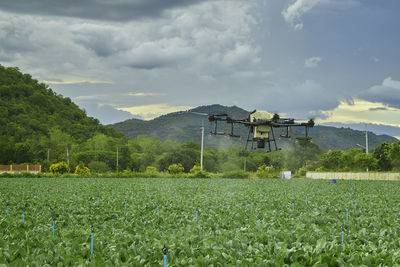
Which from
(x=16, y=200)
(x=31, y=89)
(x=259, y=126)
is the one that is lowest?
(x=16, y=200)

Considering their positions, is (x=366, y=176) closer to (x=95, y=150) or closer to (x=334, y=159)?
(x=334, y=159)

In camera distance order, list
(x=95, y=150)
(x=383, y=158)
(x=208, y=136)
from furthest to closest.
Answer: (x=208, y=136) → (x=95, y=150) → (x=383, y=158)

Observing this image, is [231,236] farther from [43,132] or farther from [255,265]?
[43,132]

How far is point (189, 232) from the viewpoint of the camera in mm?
12258

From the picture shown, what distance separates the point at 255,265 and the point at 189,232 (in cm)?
452

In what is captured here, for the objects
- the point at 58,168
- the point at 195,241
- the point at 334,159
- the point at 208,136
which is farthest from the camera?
the point at 208,136

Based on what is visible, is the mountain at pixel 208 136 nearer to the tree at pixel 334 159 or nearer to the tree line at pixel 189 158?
the tree line at pixel 189 158

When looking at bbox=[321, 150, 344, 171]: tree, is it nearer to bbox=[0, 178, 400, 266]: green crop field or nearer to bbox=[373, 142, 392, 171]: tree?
bbox=[373, 142, 392, 171]: tree

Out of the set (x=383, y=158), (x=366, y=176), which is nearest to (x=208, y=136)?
(x=383, y=158)

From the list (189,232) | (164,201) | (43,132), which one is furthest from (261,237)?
(43,132)

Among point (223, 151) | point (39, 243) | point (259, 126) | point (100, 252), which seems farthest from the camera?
point (223, 151)

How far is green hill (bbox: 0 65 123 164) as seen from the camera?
94.2 meters

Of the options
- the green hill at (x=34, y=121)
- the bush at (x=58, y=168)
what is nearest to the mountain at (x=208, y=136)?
the green hill at (x=34, y=121)

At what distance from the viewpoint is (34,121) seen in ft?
361
